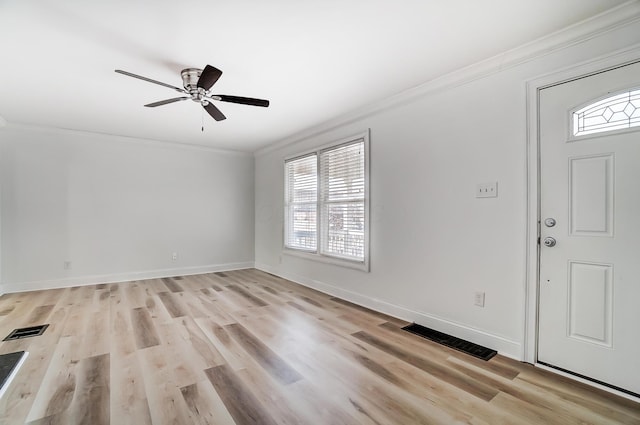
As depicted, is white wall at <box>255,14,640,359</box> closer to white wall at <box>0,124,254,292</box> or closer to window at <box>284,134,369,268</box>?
window at <box>284,134,369,268</box>

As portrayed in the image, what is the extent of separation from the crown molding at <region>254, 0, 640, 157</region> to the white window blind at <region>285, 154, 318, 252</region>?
135 centimetres

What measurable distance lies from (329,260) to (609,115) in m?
3.13

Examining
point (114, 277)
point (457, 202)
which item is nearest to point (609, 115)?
point (457, 202)

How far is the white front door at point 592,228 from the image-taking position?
183cm

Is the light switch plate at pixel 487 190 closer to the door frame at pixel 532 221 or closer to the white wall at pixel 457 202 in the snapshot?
the white wall at pixel 457 202

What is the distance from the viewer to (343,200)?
3.97m

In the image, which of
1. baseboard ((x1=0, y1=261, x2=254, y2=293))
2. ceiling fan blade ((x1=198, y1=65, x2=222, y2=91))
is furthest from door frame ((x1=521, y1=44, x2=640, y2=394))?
baseboard ((x1=0, y1=261, x2=254, y2=293))

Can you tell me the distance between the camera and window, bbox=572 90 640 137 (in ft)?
6.01

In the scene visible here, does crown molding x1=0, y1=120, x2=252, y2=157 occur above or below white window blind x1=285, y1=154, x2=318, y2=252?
above

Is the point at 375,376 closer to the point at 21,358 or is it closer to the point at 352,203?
the point at 352,203

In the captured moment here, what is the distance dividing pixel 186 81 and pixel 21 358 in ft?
8.36

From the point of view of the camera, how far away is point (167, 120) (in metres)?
4.04

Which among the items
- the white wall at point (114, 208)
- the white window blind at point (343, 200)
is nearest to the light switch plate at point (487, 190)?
the white window blind at point (343, 200)

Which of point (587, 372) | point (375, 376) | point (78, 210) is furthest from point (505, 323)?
point (78, 210)
